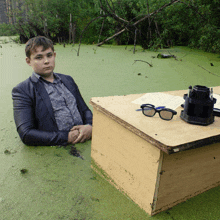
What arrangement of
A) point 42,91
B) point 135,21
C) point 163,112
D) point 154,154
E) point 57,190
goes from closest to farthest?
point 154,154 → point 163,112 → point 57,190 → point 42,91 → point 135,21

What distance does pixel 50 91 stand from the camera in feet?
4.83

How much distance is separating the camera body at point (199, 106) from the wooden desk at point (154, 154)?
3 cm

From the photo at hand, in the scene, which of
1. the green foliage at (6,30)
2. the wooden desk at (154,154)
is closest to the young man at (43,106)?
the wooden desk at (154,154)

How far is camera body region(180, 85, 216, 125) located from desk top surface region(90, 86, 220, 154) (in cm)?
2

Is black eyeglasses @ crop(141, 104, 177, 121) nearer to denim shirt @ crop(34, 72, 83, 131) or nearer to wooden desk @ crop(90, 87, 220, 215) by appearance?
wooden desk @ crop(90, 87, 220, 215)

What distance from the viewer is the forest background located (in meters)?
4.33

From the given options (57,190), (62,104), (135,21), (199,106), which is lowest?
(57,190)

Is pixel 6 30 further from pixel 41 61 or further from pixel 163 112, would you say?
pixel 163 112

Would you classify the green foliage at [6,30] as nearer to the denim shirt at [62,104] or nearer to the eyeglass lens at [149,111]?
the denim shirt at [62,104]

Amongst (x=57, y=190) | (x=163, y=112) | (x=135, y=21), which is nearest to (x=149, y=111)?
(x=163, y=112)

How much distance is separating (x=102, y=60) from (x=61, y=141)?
2815mm

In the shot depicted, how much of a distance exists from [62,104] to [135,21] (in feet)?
15.8

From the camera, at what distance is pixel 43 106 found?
4.67ft

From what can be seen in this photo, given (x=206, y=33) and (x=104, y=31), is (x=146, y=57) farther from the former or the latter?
(x=104, y=31)
